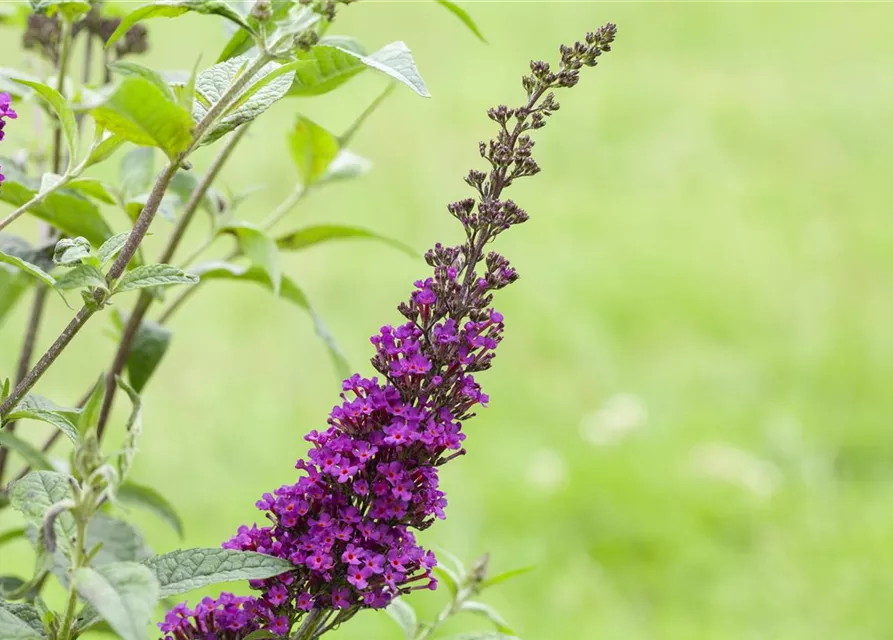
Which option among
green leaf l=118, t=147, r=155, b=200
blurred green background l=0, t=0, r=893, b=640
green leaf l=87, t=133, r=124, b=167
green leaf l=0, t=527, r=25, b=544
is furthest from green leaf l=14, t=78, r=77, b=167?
blurred green background l=0, t=0, r=893, b=640

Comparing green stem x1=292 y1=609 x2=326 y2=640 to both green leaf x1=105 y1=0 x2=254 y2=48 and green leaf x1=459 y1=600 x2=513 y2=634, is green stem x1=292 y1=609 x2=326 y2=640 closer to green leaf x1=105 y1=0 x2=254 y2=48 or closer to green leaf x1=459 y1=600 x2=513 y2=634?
green leaf x1=459 y1=600 x2=513 y2=634

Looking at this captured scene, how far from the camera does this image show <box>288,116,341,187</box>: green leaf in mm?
928

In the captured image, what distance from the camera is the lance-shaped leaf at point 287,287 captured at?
32.4 inches

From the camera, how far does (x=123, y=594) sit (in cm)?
44

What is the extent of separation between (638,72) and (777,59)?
0.57 m

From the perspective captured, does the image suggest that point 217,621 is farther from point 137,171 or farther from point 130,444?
point 137,171

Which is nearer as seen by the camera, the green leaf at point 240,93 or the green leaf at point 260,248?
the green leaf at point 240,93

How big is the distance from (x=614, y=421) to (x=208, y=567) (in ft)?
6.34

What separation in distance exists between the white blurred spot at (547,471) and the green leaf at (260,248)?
1.48m

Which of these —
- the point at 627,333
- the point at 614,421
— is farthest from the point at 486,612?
the point at 627,333

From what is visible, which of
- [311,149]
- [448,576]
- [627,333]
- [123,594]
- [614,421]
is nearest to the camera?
[123,594]

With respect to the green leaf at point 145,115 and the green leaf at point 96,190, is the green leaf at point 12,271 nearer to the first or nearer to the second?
the green leaf at point 96,190

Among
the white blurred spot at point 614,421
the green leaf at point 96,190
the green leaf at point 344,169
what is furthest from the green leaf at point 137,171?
the white blurred spot at point 614,421

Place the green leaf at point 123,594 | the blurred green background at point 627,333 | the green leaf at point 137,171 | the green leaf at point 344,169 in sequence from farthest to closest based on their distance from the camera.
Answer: the blurred green background at point 627,333
the green leaf at point 344,169
the green leaf at point 137,171
the green leaf at point 123,594
